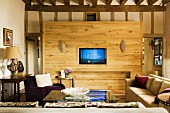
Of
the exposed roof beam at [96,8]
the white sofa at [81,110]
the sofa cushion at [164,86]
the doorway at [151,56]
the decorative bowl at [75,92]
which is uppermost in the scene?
the exposed roof beam at [96,8]

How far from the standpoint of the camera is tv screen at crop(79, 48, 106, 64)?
8.32m

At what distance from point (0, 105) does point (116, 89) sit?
6.09 m

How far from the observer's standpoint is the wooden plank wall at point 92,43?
27.1ft

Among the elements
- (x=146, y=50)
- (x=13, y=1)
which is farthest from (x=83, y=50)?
(x=146, y=50)

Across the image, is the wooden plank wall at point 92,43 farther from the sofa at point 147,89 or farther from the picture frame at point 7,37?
the sofa at point 147,89

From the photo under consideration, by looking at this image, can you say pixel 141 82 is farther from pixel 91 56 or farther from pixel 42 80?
pixel 42 80

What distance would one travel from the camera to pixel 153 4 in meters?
8.71

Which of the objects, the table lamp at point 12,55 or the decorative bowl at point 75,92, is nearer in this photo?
the decorative bowl at point 75,92

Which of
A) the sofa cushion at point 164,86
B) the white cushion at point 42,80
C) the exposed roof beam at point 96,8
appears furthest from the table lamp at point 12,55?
the sofa cushion at point 164,86

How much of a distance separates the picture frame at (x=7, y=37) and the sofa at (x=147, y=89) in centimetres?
370

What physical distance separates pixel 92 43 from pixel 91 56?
0.47 metres

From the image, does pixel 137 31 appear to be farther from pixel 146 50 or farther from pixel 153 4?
pixel 146 50

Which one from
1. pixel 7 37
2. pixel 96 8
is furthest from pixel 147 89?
pixel 7 37

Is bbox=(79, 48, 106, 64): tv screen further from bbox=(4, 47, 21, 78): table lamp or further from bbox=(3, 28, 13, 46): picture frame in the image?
bbox=(4, 47, 21, 78): table lamp
